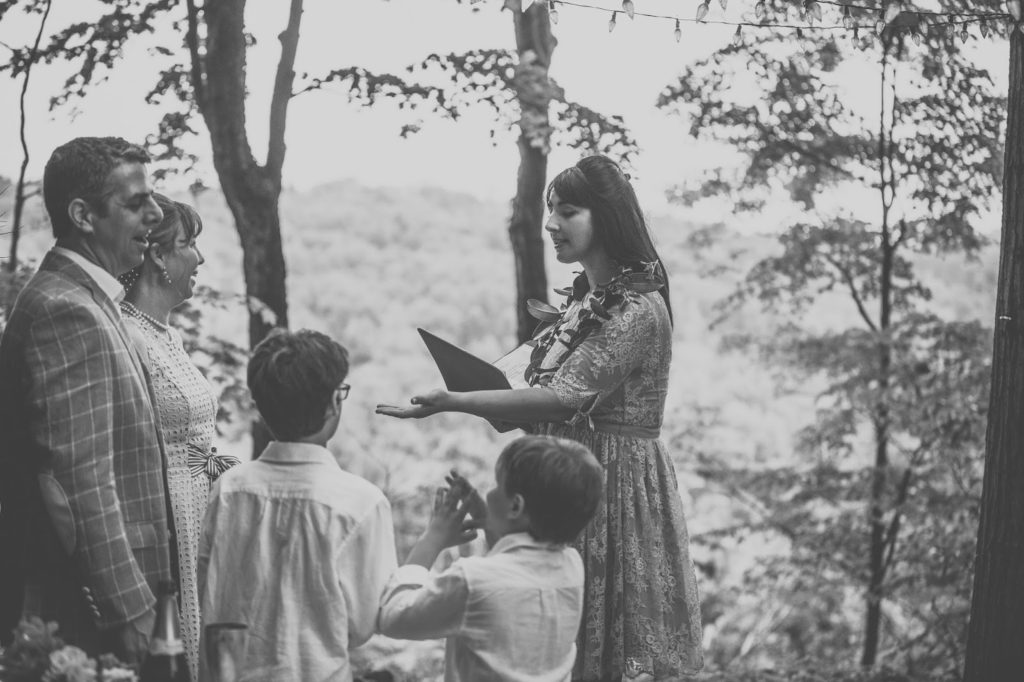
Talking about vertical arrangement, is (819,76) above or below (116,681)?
above

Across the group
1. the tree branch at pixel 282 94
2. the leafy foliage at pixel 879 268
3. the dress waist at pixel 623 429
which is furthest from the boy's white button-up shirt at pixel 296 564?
the leafy foliage at pixel 879 268

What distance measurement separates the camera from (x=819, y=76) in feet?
20.6

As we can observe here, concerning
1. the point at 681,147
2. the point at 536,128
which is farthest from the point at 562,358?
the point at 681,147

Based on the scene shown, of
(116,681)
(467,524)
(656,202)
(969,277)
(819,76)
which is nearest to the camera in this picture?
(116,681)

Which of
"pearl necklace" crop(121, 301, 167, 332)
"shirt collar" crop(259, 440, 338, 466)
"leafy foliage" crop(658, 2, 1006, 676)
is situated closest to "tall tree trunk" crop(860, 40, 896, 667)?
"leafy foliage" crop(658, 2, 1006, 676)

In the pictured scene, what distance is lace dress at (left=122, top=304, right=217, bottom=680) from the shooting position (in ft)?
8.32

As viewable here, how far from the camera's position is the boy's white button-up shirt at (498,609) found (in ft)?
6.82

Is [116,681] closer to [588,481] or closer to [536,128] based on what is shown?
[588,481]

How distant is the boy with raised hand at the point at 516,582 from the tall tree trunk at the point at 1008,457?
84.3 inches

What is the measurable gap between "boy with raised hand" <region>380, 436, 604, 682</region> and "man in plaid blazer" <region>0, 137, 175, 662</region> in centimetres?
53

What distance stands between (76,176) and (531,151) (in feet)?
12.8

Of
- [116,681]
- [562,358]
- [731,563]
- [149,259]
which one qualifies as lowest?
[731,563]

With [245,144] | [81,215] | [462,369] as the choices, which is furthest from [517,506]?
[245,144]

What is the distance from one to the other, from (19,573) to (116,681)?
1.87ft
